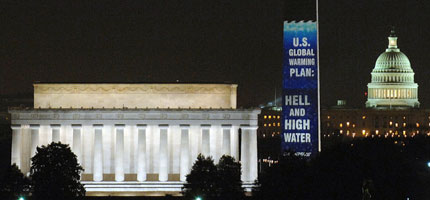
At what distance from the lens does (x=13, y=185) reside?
147250mm

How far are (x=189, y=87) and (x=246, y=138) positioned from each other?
9.32 meters

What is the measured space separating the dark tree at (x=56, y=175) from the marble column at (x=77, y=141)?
14.5m

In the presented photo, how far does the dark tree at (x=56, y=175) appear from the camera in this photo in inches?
5694

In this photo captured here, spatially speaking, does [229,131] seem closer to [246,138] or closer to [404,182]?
[246,138]

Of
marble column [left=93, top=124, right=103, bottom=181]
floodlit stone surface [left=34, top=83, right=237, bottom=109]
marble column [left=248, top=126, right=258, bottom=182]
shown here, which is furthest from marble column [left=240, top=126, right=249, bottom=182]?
marble column [left=93, top=124, right=103, bottom=181]

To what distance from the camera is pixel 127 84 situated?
180 m

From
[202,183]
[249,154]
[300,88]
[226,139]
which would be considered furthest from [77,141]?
[202,183]

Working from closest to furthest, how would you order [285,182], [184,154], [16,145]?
1. [285,182]
2. [184,154]
3. [16,145]

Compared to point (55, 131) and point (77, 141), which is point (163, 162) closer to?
point (77, 141)

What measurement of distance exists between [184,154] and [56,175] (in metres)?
27.0

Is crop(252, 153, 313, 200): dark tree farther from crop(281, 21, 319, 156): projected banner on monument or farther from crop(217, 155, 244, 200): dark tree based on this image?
crop(281, 21, 319, 156): projected banner on monument

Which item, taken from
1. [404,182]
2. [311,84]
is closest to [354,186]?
[404,182]

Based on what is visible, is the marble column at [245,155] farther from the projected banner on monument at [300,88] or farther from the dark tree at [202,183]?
the dark tree at [202,183]

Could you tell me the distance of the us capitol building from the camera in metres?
174
